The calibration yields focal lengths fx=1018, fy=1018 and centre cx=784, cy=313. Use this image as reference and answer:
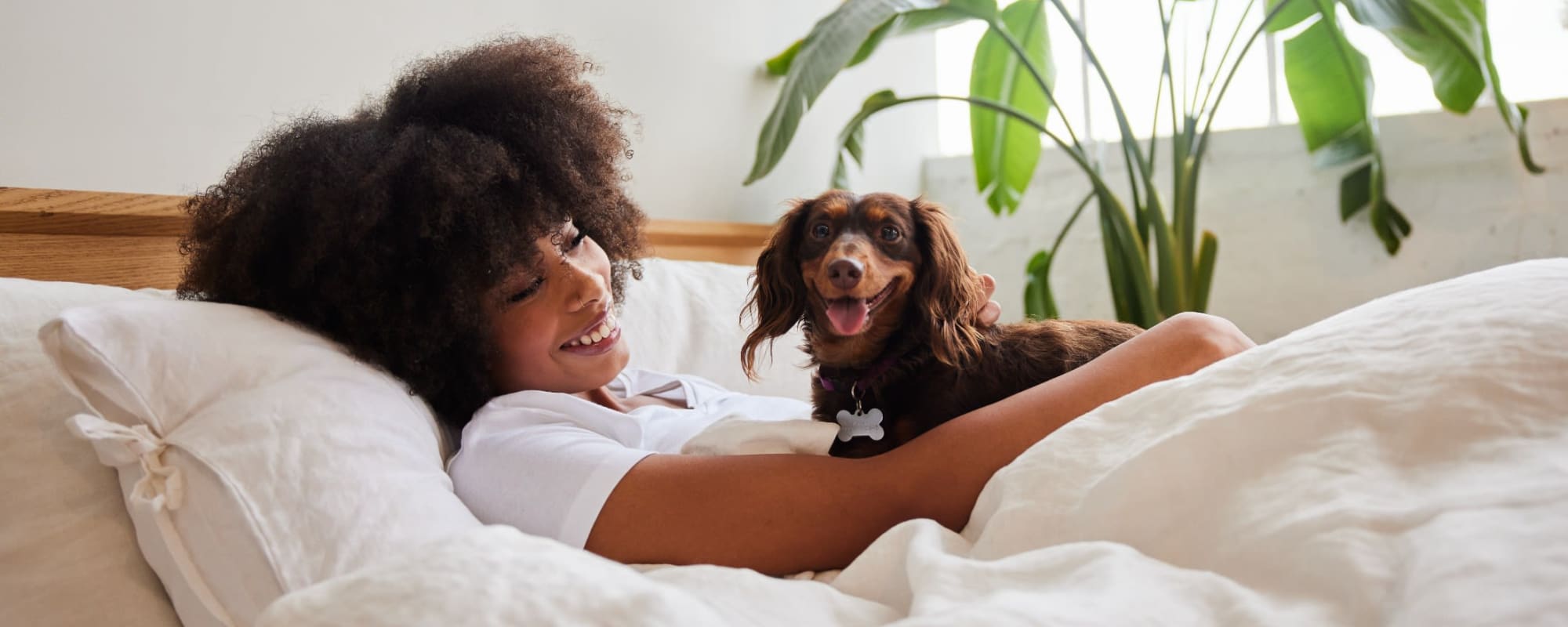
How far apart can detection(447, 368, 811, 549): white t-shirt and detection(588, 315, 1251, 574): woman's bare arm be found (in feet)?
0.09

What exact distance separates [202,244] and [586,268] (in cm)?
50

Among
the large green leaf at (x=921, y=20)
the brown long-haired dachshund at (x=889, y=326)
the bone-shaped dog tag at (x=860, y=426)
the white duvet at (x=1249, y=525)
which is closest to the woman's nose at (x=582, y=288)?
the brown long-haired dachshund at (x=889, y=326)

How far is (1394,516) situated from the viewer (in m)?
0.69

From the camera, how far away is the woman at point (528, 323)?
111 cm

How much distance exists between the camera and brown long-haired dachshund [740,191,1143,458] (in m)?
1.36

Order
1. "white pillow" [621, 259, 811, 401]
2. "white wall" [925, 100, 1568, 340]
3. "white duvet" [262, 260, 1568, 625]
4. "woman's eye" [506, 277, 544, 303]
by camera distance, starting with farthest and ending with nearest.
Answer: "white wall" [925, 100, 1568, 340] → "white pillow" [621, 259, 811, 401] → "woman's eye" [506, 277, 544, 303] → "white duvet" [262, 260, 1568, 625]

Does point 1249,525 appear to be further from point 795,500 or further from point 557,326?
point 557,326

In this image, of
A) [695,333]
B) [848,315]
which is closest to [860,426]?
[848,315]

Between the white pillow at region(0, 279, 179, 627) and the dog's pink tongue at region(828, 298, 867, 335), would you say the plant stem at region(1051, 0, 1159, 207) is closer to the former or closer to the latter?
the dog's pink tongue at region(828, 298, 867, 335)

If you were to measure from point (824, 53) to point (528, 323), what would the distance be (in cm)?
149

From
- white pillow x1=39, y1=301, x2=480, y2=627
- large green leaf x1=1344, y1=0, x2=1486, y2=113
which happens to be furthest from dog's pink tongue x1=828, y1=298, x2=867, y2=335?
large green leaf x1=1344, y1=0, x2=1486, y2=113

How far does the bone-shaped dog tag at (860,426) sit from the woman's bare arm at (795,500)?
17 centimetres

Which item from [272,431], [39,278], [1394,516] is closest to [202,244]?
[39,278]

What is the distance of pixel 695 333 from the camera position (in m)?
2.14
